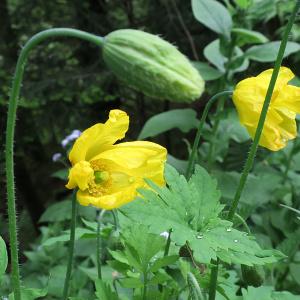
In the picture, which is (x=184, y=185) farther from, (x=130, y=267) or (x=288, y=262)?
(x=288, y=262)

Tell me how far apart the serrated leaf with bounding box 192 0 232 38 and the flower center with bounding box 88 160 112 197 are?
1.11 m

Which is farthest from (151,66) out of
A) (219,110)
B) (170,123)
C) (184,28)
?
(184,28)

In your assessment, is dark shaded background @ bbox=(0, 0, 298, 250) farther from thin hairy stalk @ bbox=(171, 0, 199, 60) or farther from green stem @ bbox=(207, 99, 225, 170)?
green stem @ bbox=(207, 99, 225, 170)

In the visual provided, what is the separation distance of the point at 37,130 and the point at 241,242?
9.26 ft

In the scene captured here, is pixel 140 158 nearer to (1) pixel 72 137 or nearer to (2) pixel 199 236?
(2) pixel 199 236

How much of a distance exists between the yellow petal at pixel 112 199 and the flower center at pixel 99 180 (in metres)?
0.04

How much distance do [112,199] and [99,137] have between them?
12 centimetres

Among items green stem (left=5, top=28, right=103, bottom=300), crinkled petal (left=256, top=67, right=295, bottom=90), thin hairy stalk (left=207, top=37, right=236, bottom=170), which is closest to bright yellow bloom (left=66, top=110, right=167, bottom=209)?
green stem (left=5, top=28, right=103, bottom=300)

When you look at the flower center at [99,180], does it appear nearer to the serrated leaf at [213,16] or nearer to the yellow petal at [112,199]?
the yellow petal at [112,199]

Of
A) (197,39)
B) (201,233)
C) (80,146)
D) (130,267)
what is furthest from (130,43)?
(197,39)

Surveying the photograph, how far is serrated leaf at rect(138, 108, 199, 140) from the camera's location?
213 cm

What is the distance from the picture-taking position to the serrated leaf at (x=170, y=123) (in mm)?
2135

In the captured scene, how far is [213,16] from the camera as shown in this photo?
1979 mm

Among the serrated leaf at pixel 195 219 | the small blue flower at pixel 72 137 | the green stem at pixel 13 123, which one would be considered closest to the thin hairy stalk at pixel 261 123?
the serrated leaf at pixel 195 219
